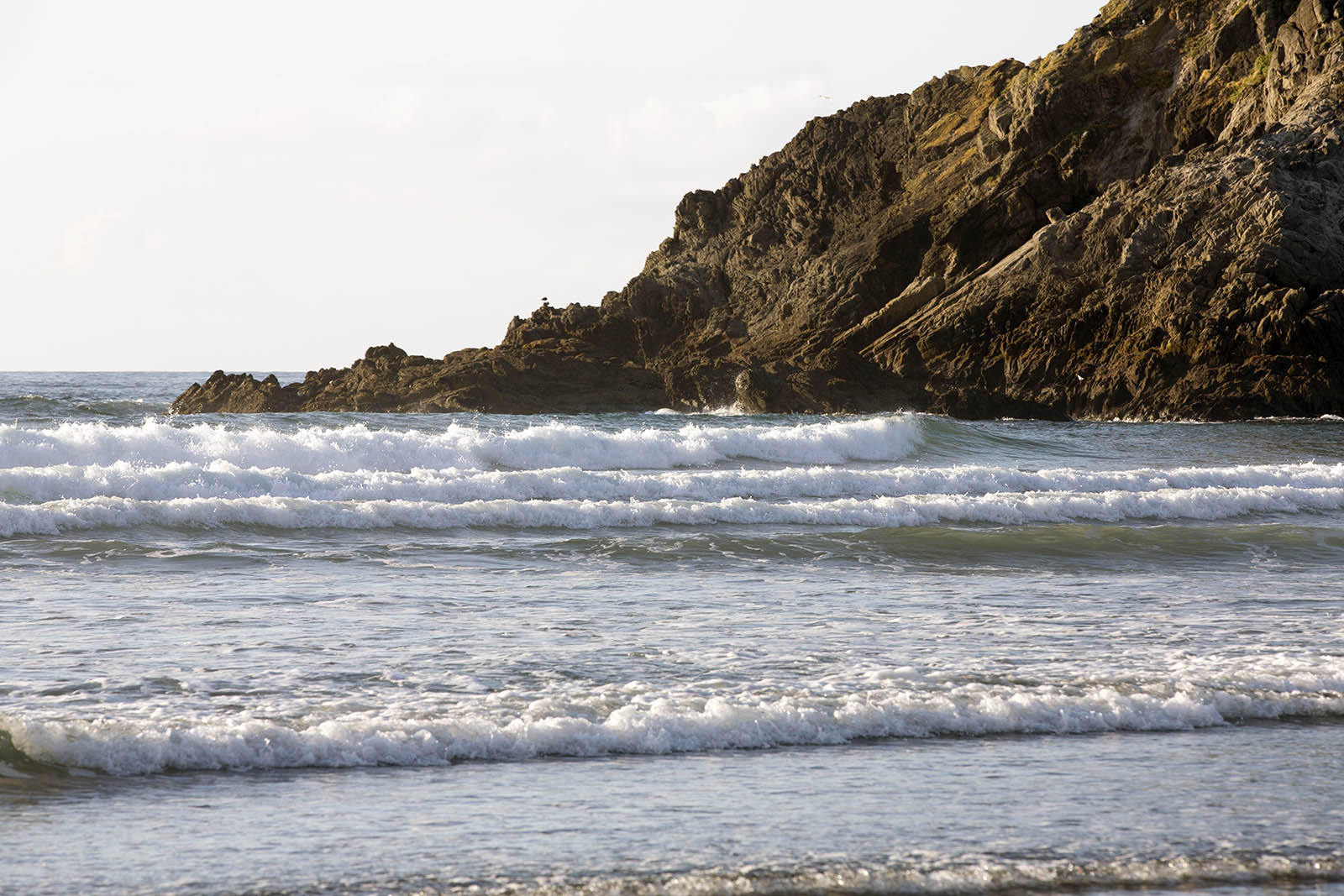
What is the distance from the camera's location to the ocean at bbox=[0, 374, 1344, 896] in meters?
4.12

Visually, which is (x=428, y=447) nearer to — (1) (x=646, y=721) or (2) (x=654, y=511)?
(2) (x=654, y=511)

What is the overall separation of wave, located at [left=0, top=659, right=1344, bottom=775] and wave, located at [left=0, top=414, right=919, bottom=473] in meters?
13.9

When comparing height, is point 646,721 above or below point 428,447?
below

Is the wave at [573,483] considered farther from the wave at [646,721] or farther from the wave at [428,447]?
the wave at [646,721]

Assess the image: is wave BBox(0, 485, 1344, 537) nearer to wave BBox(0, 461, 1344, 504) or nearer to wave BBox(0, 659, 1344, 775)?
wave BBox(0, 461, 1344, 504)

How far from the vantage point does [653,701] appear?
599 cm

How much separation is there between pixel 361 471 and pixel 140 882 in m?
13.0

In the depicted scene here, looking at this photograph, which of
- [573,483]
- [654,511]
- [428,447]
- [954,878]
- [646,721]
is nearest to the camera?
[954,878]

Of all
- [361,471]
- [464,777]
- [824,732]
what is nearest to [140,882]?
[464,777]

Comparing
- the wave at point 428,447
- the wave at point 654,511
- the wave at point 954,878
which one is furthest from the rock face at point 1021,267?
the wave at point 954,878

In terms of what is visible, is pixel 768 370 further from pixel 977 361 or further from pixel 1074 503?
pixel 1074 503

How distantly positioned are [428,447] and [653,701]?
16.0 meters

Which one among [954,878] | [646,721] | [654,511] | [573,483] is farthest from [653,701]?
[573,483]

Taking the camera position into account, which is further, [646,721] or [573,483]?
[573,483]
